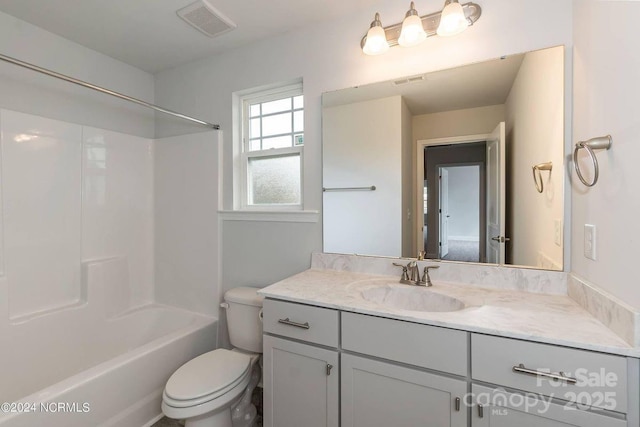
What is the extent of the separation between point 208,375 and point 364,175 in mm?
1367

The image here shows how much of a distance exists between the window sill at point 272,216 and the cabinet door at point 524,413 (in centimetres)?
119

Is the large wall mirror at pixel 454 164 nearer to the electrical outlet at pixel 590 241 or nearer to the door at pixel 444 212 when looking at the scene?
the door at pixel 444 212

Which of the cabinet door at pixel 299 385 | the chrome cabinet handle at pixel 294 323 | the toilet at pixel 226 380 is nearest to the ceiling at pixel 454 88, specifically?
the chrome cabinet handle at pixel 294 323

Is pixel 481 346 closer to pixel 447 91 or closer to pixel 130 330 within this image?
pixel 447 91

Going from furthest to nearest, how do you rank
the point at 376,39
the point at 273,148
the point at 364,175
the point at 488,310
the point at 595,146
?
the point at 273,148 → the point at 364,175 → the point at 376,39 → the point at 488,310 → the point at 595,146

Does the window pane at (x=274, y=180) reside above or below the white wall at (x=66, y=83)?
below

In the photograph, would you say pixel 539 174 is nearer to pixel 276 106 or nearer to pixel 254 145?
pixel 276 106

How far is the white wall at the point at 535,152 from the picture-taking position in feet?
4.17

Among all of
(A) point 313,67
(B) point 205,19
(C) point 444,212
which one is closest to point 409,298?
(C) point 444,212

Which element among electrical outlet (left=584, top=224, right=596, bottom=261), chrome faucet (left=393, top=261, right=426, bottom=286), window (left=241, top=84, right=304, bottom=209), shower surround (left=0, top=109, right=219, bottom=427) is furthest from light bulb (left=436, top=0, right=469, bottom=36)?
shower surround (left=0, top=109, right=219, bottom=427)

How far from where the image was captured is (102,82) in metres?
2.20

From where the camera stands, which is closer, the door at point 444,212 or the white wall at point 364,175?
the door at point 444,212

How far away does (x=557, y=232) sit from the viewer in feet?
4.19

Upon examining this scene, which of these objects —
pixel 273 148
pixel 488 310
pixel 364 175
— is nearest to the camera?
pixel 488 310
